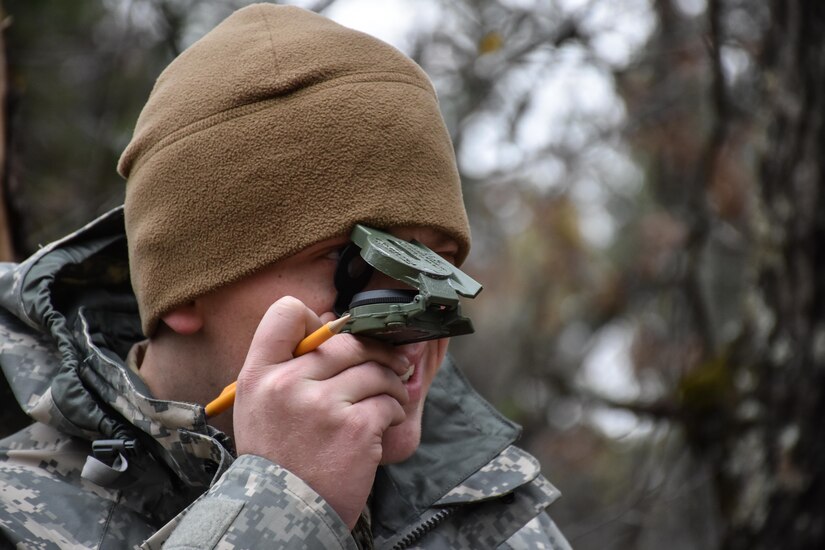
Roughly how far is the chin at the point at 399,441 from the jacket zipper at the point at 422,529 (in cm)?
23

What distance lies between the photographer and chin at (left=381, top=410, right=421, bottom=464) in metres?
1.96

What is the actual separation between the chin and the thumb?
0.34 m

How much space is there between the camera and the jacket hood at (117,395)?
1858mm

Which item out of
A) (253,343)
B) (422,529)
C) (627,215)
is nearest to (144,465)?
(253,343)

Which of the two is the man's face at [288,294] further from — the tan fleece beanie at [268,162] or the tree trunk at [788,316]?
the tree trunk at [788,316]

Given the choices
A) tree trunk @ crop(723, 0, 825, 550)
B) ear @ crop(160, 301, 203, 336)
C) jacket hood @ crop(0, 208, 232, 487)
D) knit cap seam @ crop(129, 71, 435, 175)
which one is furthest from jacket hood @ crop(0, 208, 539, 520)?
tree trunk @ crop(723, 0, 825, 550)

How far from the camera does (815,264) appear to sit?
11.9 ft

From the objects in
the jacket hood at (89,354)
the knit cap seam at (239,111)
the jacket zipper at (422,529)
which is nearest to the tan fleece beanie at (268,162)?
the knit cap seam at (239,111)

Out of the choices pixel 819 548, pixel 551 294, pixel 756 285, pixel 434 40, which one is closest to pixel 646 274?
pixel 551 294

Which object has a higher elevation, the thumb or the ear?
the thumb

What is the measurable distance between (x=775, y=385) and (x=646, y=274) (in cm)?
384

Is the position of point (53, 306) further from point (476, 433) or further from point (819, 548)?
point (819, 548)

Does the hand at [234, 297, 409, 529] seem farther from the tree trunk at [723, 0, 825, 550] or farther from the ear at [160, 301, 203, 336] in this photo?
the tree trunk at [723, 0, 825, 550]

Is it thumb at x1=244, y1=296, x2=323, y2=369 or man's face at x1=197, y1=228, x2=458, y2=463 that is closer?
thumb at x1=244, y1=296, x2=323, y2=369
